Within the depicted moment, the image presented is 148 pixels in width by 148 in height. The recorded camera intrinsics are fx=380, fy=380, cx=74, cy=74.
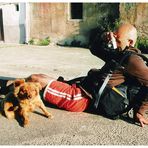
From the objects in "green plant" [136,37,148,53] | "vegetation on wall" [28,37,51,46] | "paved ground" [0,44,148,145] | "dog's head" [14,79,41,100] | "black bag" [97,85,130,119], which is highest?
"dog's head" [14,79,41,100]

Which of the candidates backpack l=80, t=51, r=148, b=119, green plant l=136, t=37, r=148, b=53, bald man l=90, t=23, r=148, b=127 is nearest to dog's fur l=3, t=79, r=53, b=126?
backpack l=80, t=51, r=148, b=119

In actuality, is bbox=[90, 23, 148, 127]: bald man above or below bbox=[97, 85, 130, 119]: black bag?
above

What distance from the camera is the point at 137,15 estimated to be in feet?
55.8

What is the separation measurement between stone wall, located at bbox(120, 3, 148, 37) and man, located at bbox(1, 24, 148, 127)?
38.5ft

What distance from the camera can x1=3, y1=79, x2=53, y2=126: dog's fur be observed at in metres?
4.71

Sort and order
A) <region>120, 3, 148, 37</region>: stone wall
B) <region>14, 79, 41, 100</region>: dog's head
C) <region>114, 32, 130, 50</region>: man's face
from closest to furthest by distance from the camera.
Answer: <region>14, 79, 41, 100</region>: dog's head < <region>114, 32, 130, 50</region>: man's face < <region>120, 3, 148, 37</region>: stone wall

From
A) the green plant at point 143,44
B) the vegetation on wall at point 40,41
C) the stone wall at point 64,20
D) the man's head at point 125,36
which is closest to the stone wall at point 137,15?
the green plant at point 143,44

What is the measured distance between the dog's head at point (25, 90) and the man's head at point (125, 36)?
1247mm

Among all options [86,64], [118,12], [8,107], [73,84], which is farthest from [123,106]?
[118,12]

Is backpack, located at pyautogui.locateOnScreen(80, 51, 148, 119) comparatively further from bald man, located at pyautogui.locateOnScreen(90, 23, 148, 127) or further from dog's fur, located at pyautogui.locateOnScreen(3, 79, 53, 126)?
dog's fur, located at pyautogui.locateOnScreen(3, 79, 53, 126)

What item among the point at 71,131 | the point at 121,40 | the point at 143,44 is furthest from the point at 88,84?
the point at 143,44

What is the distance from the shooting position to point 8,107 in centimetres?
505

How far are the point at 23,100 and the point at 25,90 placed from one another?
208mm

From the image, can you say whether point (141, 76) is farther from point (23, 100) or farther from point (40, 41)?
point (40, 41)
